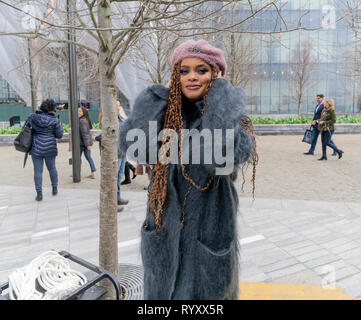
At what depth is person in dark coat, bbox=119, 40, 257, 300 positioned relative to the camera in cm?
176

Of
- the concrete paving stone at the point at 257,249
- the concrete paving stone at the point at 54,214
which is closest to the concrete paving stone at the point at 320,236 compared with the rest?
the concrete paving stone at the point at 257,249

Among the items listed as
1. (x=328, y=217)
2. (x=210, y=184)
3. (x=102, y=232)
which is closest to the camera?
(x=210, y=184)

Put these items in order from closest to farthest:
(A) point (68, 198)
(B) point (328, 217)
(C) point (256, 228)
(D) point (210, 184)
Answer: (D) point (210, 184) → (C) point (256, 228) → (B) point (328, 217) → (A) point (68, 198)

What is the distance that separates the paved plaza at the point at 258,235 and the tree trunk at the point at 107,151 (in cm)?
93

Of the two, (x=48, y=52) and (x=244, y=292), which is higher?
(x=48, y=52)

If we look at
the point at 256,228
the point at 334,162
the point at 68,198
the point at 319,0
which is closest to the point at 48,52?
the point at 68,198

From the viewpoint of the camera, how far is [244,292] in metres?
3.10

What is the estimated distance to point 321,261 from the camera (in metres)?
3.71

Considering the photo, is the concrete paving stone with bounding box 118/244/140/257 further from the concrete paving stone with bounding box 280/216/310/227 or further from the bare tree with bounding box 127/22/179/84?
the bare tree with bounding box 127/22/179/84

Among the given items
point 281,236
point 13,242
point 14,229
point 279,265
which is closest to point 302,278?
point 279,265

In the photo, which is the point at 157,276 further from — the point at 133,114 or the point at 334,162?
the point at 334,162

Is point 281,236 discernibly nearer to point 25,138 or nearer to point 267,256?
point 267,256

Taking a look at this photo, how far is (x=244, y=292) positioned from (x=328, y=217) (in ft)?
8.49

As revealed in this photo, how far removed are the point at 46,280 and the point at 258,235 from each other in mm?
3276
